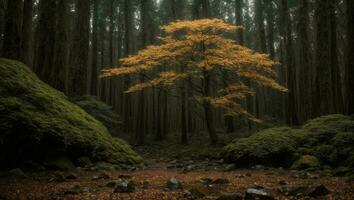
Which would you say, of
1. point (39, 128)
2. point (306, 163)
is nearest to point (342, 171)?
point (306, 163)

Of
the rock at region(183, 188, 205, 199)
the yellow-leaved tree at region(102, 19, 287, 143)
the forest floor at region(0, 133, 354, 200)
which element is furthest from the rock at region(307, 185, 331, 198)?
the yellow-leaved tree at region(102, 19, 287, 143)

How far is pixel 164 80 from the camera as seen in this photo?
50.4ft

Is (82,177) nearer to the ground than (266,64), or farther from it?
nearer to the ground

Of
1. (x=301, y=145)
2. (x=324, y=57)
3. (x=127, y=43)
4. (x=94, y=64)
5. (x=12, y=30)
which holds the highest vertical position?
(x=127, y=43)

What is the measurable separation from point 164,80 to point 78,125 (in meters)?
7.06

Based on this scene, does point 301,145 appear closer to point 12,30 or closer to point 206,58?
point 206,58

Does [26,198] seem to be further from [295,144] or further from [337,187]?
[295,144]

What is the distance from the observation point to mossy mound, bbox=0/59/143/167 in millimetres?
6611

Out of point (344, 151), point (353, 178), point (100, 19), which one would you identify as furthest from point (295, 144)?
point (100, 19)

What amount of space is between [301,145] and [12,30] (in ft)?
33.5

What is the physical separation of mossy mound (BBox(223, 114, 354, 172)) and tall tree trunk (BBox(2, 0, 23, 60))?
8.27 metres

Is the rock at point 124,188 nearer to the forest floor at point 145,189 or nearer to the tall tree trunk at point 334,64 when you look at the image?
the forest floor at point 145,189

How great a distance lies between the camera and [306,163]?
8703 millimetres

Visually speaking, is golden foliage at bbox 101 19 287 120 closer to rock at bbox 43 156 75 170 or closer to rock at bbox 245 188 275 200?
rock at bbox 43 156 75 170
